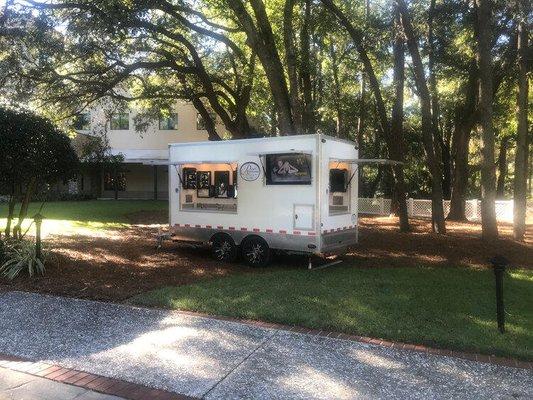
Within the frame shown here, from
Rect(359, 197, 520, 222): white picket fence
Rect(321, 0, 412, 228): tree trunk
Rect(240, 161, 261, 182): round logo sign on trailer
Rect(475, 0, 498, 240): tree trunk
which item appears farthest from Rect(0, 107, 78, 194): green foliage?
Rect(359, 197, 520, 222): white picket fence

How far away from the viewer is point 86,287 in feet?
27.3

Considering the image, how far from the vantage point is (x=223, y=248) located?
11109mm

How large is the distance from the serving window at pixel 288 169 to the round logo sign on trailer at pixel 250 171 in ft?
0.86

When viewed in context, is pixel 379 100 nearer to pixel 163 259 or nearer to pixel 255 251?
pixel 255 251

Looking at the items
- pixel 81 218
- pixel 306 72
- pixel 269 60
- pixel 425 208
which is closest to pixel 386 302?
pixel 269 60

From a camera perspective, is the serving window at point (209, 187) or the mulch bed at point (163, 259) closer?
the mulch bed at point (163, 259)

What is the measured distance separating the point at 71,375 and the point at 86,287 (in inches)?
154

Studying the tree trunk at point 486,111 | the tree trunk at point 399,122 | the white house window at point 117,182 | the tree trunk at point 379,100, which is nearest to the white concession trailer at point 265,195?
the tree trunk at point 486,111

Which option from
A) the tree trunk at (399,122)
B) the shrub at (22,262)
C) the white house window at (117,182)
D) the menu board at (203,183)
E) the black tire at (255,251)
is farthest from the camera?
the white house window at (117,182)

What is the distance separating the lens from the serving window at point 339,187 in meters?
10.6

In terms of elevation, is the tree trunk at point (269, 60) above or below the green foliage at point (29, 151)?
above

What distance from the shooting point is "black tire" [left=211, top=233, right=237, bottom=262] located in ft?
36.0

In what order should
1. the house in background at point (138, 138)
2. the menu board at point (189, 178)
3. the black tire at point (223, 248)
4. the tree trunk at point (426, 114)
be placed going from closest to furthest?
the black tire at point (223, 248), the menu board at point (189, 178), the tree trunk at point (426, 114), the house in background at point (138, 138)

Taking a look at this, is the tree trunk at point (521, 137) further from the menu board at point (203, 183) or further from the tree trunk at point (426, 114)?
the menu board at point (203, 183)
